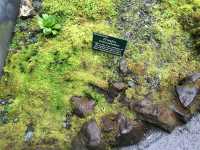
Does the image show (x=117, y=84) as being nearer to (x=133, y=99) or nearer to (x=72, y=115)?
(x=133, y=99)

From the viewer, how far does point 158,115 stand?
3924 mm

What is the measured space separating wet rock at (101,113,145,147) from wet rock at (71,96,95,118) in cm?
18

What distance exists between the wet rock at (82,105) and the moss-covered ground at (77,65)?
0.18 ft

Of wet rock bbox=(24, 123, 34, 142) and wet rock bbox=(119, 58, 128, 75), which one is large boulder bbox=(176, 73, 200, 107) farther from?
wet rock bbox=(24, 123, 34, 142)

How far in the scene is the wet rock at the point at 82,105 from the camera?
3.97 m

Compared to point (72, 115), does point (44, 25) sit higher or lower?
higher

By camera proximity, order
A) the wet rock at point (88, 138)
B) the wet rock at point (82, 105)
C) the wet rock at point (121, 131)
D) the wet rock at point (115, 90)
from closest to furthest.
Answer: the wet rock at point (88, 138)
the wet rock at point (121, 131)
the wet rock at point (82, 105)
the wet rock at point (115, 90)

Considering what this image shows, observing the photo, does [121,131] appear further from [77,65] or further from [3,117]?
[3,117]

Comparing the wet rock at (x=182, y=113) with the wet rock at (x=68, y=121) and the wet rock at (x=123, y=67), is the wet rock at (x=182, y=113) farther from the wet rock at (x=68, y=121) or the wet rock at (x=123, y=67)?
the wet rock at (x=68, y=121)

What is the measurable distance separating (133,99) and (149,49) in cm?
62

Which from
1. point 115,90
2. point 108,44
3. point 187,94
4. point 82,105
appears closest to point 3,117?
point 82,105

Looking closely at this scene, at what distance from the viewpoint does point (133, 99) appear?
4.08 meters

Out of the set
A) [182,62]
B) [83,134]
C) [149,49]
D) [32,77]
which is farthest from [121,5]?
[83,134]

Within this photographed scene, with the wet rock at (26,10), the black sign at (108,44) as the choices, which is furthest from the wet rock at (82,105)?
the wet rock at (26,10)
